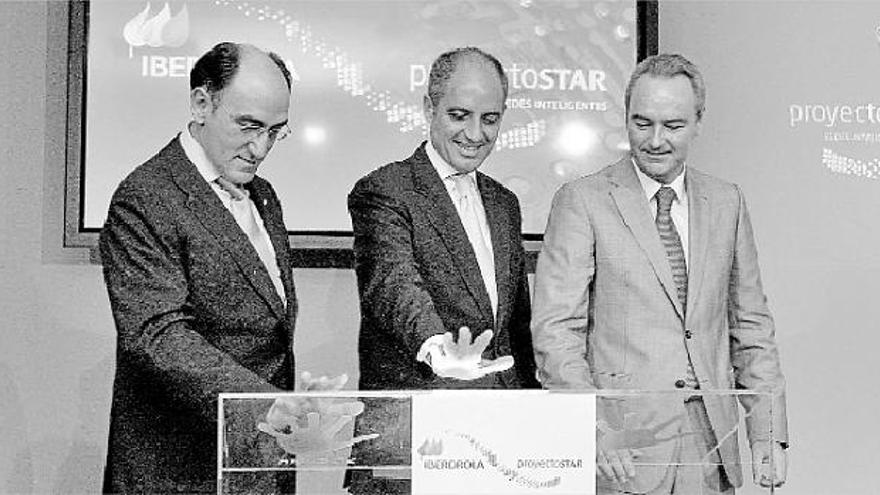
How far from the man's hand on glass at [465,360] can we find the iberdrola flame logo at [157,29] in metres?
1.66

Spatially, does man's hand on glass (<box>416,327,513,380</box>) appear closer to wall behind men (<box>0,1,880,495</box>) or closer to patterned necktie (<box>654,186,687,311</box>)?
patterned necktie (<box>654,186,687,311</box>)

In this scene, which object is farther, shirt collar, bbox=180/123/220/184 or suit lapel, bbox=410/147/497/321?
suit lapel, bbox=410/147/497/321

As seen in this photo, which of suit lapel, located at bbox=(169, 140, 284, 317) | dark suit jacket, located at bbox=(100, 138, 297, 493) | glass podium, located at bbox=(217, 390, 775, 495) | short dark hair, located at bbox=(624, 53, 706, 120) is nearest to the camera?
glass podium, located at bbox=(217, 390, 775, 495)

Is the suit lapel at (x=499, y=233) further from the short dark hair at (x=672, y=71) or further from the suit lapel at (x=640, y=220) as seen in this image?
the short dark hair at (x=672, y=71)

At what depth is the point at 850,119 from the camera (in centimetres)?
390

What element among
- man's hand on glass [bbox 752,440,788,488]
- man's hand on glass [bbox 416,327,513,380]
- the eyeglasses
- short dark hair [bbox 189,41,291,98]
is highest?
short dark hair [bbox 189,41,291,98]

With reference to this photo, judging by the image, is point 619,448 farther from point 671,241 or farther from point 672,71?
point 672,71

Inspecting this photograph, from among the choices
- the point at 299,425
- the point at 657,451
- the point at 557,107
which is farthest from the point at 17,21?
the point at 657,451

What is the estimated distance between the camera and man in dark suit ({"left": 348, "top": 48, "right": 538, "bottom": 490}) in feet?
9.20

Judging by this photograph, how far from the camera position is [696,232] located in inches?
106

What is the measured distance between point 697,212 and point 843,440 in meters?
1.49

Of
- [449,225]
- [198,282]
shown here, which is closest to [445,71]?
[449,225]

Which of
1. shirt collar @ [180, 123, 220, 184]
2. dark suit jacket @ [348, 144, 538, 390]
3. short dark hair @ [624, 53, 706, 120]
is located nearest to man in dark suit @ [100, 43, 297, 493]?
shirt collar @ [180, 123, 220, 184]

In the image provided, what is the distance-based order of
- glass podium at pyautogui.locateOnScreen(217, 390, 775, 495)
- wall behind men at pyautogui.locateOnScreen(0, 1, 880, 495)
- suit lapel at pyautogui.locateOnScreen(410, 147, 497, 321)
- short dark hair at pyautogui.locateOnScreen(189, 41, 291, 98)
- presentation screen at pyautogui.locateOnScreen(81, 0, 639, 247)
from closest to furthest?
glass podium at pyautogui.locateOnScreen(217, 390, 775, 495), short dark hair at pyautogui.locateOnScreen(189, 41, 291, 98), suit lapel at pyautogui.locateOnScreen(410, 147, 497, 321), presentation screen at pyautogui.locateOnScreen(81, 0, 639, 247), wall behind men at pyautogui.locateOnScreen(0, 1, 880, 495)
